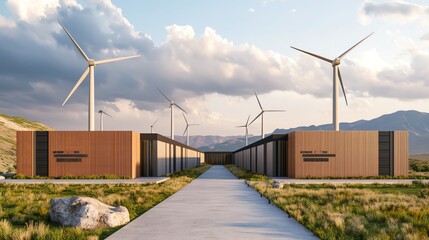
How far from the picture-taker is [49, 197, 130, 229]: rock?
13539 millimetres

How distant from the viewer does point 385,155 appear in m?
41.8

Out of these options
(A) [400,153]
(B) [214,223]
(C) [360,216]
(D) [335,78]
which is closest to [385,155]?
(A) [400,153]

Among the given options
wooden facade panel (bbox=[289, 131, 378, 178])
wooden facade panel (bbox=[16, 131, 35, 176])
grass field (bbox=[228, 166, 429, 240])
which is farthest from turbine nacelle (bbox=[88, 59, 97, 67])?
grass field (bbox=[228, 166, 429, 240])

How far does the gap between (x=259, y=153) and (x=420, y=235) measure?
1685 inches

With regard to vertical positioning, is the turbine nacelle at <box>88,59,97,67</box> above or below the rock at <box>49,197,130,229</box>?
above

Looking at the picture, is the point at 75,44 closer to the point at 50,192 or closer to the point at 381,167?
the point at 50,192

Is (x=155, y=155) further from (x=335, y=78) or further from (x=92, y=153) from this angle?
(x=335, y=78)

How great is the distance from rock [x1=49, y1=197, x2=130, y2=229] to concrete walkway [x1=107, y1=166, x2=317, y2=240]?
581 mm

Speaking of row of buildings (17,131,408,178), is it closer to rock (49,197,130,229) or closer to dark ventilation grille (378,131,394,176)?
dark ventilation grille (378,131,394,176)

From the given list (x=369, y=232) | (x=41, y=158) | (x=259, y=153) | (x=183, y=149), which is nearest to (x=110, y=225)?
(x=369, y=232)

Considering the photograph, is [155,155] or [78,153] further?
[155,155]

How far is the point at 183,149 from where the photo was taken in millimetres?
71688

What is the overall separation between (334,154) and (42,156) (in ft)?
89.4

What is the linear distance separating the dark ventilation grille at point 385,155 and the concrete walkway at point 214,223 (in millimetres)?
24798
